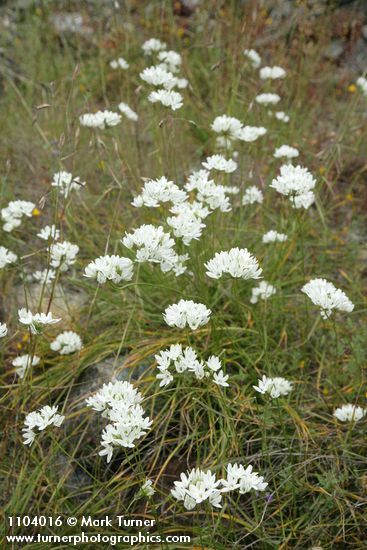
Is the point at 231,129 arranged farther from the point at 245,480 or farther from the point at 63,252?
the point at 245,480

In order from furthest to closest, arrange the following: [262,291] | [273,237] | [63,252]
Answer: [273,237]
[262,291]
[63,252]

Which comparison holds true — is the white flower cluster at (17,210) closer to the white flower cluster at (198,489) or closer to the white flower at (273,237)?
the white flower at (273,237)

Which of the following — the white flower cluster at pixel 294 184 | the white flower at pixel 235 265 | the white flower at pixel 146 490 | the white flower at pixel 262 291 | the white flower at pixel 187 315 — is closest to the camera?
the white flower at pixel 146 490

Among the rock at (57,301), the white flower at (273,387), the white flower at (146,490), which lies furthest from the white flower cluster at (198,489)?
the rock at (57,301)

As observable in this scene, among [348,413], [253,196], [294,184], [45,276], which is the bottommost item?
[348,413]

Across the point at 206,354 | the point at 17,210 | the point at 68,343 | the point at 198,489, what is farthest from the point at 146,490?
the point at 17,210

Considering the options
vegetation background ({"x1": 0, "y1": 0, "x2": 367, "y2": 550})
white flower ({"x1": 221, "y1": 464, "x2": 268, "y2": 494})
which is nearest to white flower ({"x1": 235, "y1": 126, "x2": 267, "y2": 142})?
vegetation background ({"x1": 0, "y1": 0, "x2": 367, "y2": 550})

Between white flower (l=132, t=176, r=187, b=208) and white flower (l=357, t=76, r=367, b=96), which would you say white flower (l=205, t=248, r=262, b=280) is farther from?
white flower (l=357, t=76, r=367, b=96)

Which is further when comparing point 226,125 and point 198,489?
point 226,125
